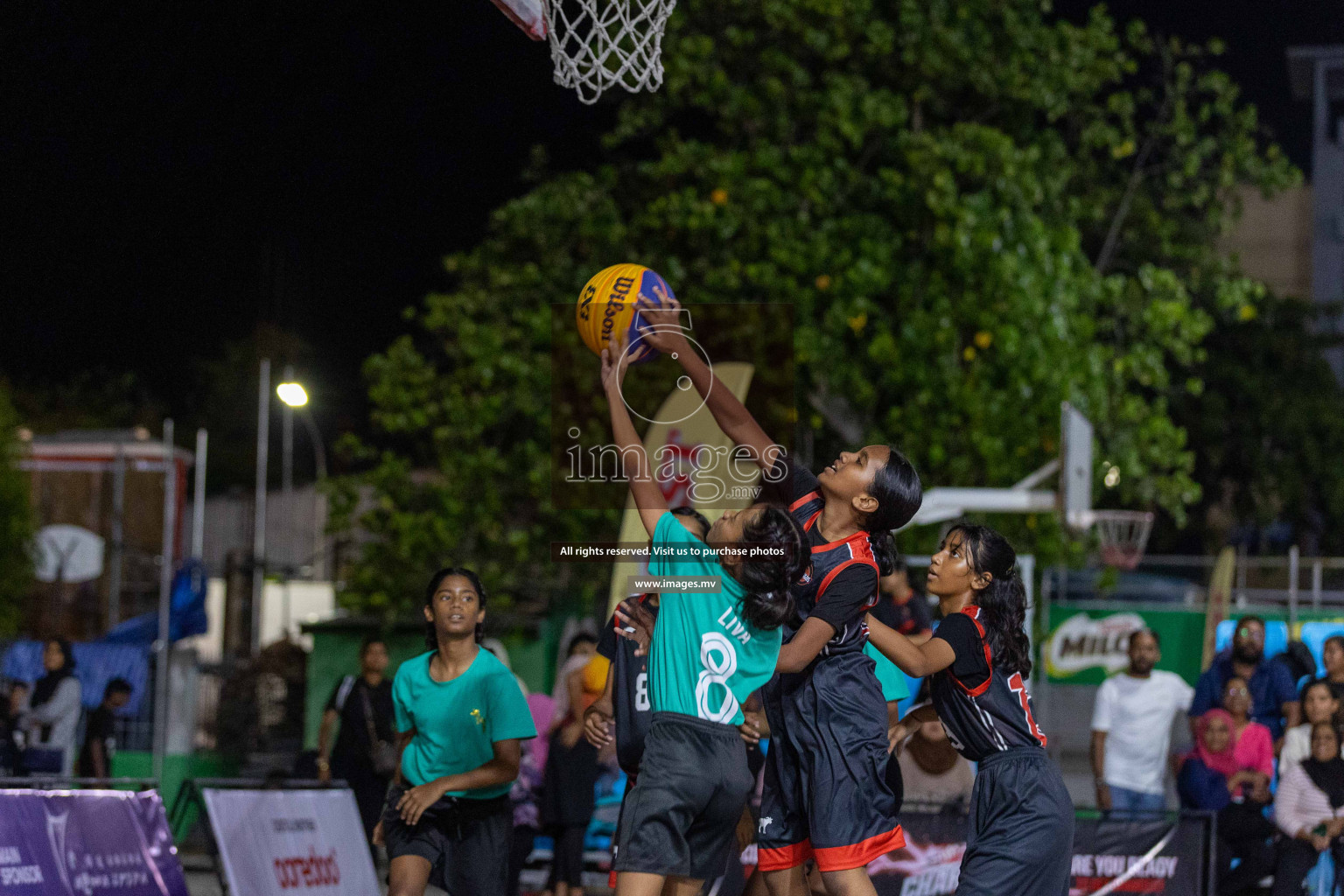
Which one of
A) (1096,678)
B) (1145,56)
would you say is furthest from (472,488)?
(1145,56)

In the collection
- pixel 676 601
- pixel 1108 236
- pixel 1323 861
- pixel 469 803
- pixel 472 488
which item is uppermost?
pixel 1108 236

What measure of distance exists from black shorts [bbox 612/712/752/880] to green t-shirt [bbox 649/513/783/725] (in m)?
0.07

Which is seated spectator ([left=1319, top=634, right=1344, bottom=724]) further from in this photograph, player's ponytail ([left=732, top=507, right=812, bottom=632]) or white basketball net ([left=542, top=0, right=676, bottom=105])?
player's ponytail ([left=732, top=507, right=812, bottom=632])

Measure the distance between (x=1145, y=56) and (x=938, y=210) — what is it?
6.10 meters

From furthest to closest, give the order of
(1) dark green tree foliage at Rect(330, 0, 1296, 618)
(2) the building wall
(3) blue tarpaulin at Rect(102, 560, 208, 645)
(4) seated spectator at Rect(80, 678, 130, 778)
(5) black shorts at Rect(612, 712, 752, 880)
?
(2) the building wall → (3) blue tarpaulin at Rect(102, 560, 208, 645) → (1) dark green tree foliage at Rect(330, 0, 1296, 618) → (4) seated spectator at Rect(80, 678, 130, 778) → (5) black shorts at Rect(612, 712, 752, 880)

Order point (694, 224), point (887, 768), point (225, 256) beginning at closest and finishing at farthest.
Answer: point (887, 768) < point (225, 256) < point (694, 224)

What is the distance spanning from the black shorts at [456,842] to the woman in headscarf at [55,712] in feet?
26.1

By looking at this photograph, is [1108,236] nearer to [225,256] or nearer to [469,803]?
[225,256]

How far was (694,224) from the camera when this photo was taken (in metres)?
16.6

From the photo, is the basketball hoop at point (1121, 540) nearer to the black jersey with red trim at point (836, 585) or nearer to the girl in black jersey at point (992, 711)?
the girl in black jersey at point (992, 711)

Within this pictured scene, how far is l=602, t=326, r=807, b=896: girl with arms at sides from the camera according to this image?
5.06 m

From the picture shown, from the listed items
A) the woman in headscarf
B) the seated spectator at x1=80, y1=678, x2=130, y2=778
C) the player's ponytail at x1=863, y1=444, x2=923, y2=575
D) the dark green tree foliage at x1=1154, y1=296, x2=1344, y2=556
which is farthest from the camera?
the dark green tree foliage at x1=1154, y1=296, x2=1344, y2=556

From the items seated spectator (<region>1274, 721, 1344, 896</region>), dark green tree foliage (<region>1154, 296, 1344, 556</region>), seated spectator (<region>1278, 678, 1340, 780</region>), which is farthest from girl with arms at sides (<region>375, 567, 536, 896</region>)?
dark green tree foliage (<region>1154, 296, 1344, 556</region>)

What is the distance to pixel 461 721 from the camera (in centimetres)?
639
